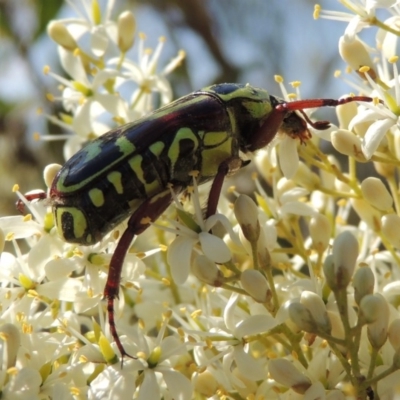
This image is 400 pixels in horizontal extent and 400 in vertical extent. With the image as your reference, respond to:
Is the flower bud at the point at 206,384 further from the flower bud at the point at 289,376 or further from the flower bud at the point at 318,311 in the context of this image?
the flower bud at the point at 318,311

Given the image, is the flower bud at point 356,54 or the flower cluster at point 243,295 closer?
the flower cluster at point 243,295

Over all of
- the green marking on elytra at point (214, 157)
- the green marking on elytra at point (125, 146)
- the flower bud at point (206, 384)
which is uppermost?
the green marking on elytra at point (125, 146)

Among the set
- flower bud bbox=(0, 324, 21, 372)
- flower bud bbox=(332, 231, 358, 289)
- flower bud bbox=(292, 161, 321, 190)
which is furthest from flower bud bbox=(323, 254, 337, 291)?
flower bud bbox=(0, 324, 21, 372)

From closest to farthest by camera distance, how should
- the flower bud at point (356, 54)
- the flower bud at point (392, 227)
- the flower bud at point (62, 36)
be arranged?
the flower bud at point (392, 227) → the flower bud at point (356, 54) → the flower bud at point (62, 36)

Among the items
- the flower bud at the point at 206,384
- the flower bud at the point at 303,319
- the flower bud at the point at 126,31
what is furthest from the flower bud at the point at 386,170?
the flower bud at the point at 126,31

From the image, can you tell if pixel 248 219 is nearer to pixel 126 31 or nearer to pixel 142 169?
pixel 142 169

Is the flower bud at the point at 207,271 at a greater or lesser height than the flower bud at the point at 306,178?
greater

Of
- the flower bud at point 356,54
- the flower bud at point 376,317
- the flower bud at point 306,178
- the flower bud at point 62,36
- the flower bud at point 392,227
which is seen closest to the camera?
the flower bud at point 376,317
